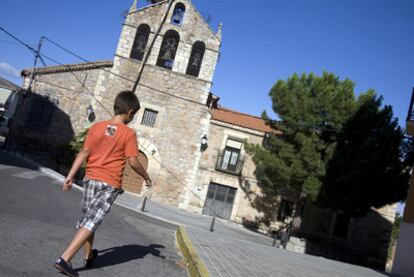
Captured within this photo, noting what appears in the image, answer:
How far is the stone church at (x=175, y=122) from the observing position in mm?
20281

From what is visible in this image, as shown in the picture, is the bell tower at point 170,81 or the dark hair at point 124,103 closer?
the dark hair at point 124,103

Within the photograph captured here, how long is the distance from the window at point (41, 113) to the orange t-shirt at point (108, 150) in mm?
18436

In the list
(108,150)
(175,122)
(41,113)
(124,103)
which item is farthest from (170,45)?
(108,150)

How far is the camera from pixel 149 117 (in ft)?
67.8

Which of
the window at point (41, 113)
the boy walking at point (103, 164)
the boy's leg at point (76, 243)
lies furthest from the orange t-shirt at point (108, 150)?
the window at point (41, 113)

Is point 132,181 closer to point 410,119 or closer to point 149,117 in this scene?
point 149,117

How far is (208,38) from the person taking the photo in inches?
830

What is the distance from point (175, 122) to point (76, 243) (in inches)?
683

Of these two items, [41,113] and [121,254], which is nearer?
[121,254]

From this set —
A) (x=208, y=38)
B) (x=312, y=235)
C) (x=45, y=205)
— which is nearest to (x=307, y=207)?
(x=312, y=235)

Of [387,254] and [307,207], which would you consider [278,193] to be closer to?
[307,207]

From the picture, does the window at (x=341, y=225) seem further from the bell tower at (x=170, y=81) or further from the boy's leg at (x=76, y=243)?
the boy's leg at (x=76, y=243)

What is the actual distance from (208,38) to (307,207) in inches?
436

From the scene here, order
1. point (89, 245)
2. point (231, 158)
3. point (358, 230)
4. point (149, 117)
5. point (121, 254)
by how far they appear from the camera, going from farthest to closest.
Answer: point (358, 230) → point (231, 158) → point (149, 117) → point (121, 254) → point (89, 245)
